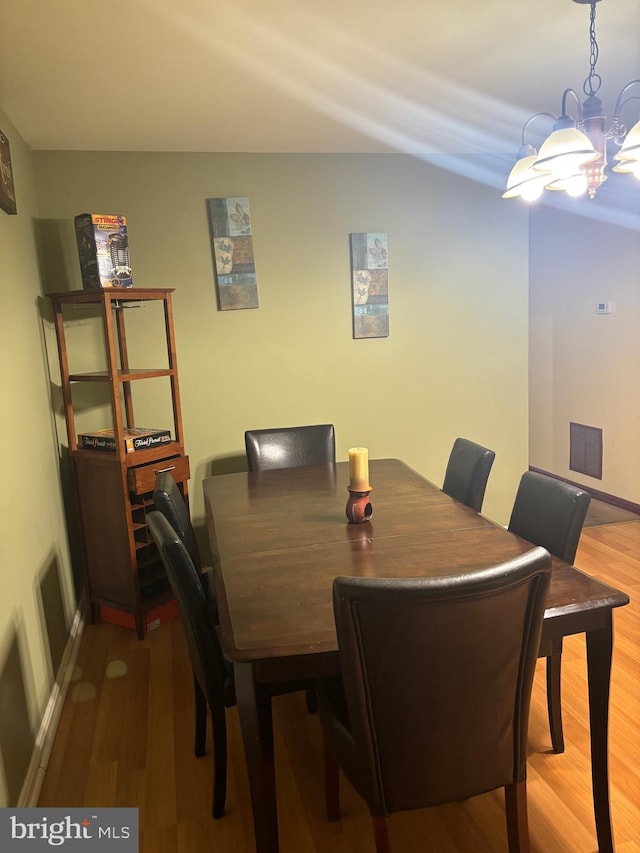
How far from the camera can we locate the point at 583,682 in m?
2.43

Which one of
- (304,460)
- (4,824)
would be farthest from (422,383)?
(4,824)

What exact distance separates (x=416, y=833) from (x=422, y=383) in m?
2.52

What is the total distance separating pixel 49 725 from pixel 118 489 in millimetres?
993

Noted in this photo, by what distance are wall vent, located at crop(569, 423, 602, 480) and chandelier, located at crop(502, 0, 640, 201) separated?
301 cm

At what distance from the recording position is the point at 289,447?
323cm

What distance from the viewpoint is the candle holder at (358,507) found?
6.93 feet

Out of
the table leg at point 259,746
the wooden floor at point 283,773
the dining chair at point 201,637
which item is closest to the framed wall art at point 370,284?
the wooden floor at point 283,773

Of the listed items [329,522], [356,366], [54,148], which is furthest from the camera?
[356,366]

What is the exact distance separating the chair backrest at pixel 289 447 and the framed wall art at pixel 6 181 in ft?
4.77

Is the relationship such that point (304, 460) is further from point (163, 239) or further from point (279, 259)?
point (163, 239)

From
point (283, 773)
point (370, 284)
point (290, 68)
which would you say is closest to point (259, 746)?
point (283, 773)

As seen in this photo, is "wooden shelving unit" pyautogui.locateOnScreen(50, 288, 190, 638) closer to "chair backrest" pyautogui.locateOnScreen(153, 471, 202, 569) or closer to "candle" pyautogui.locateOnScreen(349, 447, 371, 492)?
"chair backrest" pyautogui.locateOnScreen(153, 471, 202, 569)

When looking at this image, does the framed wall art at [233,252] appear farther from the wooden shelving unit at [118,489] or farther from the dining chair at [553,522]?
the dining chair at [553,522]

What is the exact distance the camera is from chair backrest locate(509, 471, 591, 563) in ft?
6.23
